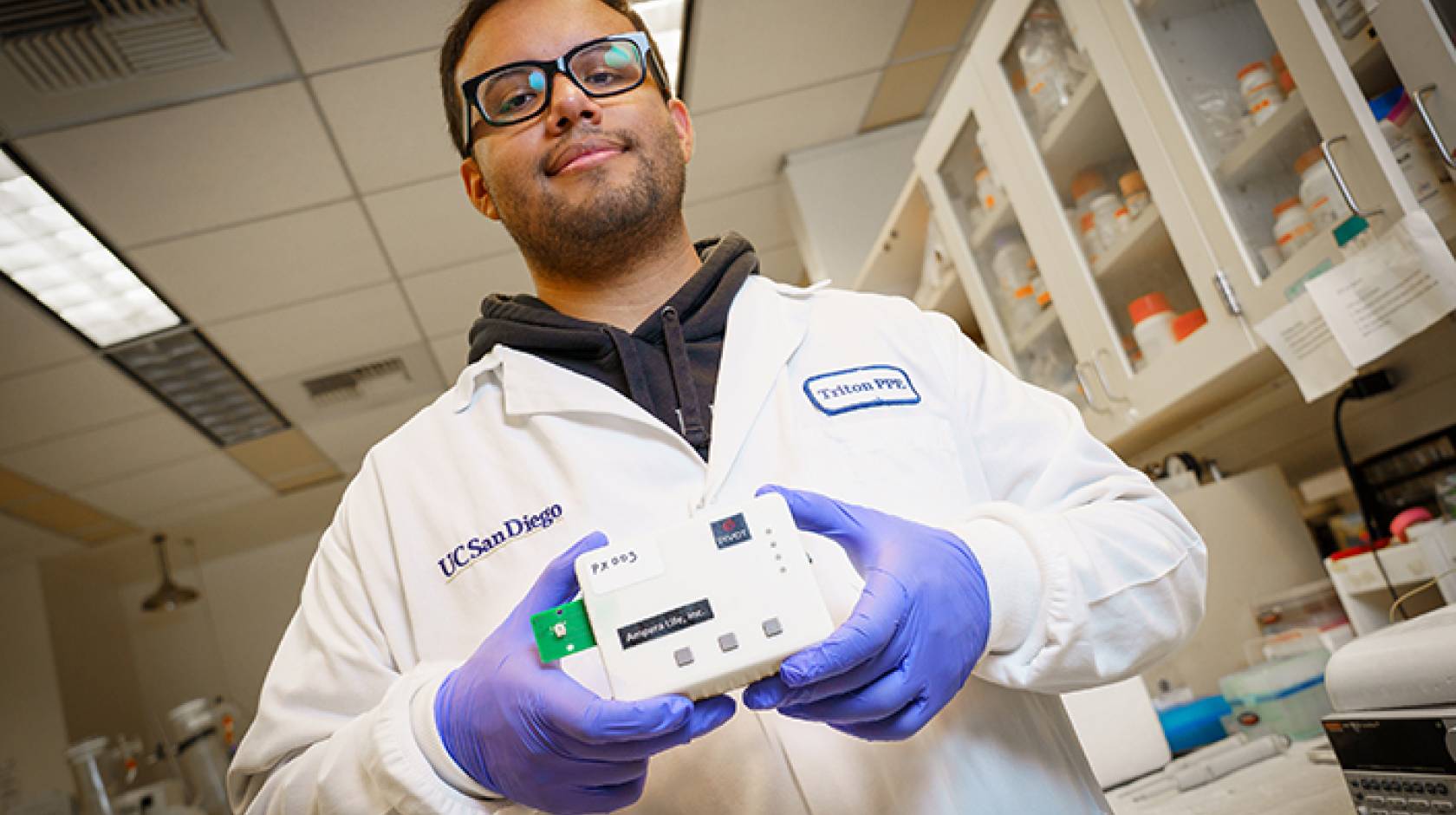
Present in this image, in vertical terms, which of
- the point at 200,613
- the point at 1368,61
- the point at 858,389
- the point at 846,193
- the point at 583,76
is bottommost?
the point at 858,389

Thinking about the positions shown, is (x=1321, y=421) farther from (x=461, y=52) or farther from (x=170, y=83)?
(x=170, y=83)

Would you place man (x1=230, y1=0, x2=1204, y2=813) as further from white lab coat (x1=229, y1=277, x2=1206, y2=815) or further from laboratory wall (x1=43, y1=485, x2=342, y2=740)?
laboratory wall (x1=43, y1=485, x2=342, y2=740)

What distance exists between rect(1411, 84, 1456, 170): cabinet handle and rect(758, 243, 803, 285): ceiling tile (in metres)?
2.86

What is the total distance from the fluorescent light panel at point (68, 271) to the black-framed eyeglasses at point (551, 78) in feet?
6.59

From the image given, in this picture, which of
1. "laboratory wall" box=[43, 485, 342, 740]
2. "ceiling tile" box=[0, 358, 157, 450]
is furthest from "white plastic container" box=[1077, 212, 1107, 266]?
"laboratory wall" box=[43, 485, 342, 740]

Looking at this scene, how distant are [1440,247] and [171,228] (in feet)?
9.74

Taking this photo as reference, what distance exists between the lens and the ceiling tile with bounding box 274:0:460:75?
2299 millimetres

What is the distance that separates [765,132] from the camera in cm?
332

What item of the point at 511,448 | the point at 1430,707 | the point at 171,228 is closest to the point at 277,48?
the point at 171,228

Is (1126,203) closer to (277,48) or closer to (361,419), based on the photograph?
(277,48)

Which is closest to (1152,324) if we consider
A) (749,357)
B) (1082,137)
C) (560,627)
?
(1082,137)

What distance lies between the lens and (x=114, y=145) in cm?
251

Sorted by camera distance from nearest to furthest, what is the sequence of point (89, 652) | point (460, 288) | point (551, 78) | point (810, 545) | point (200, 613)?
point (810, 545) < point (551, 78) < point (460, 288) < point (89, 652) < point (200, 613)

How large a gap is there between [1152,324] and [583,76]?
1.28 m
